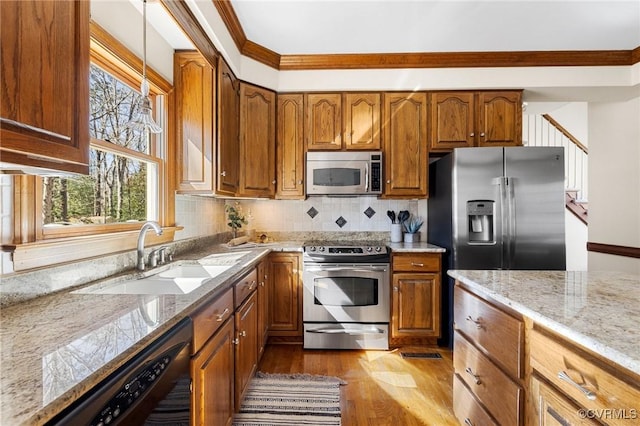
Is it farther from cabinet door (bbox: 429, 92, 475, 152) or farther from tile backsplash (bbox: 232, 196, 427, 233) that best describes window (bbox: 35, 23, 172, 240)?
cabinet door (bbox: 429, 92, 475, 152)

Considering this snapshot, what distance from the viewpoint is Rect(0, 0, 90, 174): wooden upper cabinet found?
67 centimetres

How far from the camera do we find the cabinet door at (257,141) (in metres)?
2.70

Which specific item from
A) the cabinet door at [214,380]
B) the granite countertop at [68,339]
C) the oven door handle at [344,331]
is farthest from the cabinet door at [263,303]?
the granite countertop at [68,339]

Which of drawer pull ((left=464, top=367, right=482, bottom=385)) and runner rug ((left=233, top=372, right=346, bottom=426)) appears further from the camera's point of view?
runner rug ((left=233, top=372, right=346, bottom=426))

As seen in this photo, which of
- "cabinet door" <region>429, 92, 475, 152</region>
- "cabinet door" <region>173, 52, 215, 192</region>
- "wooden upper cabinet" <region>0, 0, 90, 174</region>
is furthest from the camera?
"cabinet door" <region>429, 92, 475, 152</region>

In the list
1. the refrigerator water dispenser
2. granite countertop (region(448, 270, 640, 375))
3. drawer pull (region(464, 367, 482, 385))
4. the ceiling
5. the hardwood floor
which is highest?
the ceiling

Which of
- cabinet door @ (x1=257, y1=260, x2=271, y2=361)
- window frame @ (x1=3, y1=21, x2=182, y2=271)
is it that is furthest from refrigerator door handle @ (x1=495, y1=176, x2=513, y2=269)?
window frame @ (x1=3, y1=21, x2=182, y2=271)

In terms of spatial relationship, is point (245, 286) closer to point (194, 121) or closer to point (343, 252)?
point (343, 252)

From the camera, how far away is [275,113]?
290 cm

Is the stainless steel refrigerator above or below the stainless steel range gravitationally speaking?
above

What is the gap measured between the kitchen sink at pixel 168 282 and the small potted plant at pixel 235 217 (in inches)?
49.4

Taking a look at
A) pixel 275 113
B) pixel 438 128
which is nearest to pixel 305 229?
pixel 275 113

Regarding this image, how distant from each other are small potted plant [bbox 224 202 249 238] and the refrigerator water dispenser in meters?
2.23

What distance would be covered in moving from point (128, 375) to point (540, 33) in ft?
11.3
